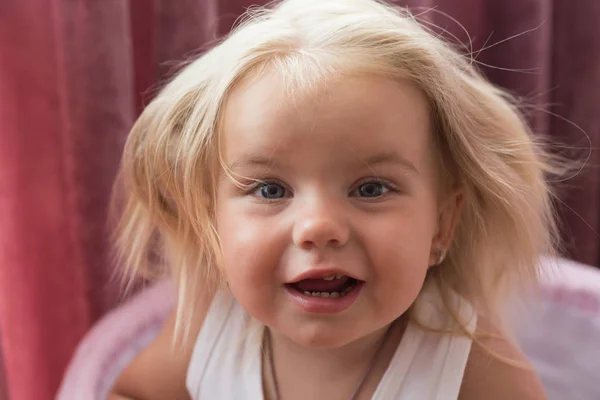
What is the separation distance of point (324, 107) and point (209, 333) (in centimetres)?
38

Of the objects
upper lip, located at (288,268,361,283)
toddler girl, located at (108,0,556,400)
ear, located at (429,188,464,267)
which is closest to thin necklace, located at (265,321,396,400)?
toddler girl, located at (108,0,556,400)

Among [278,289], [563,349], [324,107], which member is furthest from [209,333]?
[563,349]

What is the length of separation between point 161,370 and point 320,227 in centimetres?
39

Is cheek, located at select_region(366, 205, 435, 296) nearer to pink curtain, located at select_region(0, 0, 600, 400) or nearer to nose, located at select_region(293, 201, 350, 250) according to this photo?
nose, located at select_region(293, 201, 350, 250)

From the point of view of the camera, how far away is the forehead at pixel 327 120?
0.60 meters

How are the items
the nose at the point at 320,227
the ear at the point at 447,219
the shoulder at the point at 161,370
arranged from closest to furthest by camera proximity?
the nose at the point at 320,227, the ear at the point at 447,219, the shoulder at the point at 161,370

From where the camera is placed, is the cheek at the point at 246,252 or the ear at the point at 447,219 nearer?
the cheek at the point at 246,252

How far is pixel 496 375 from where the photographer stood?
31.4 inches

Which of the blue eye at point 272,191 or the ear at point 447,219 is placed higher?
the blue eye at point 272,191

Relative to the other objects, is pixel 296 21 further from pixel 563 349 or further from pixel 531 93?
pixel 563 349

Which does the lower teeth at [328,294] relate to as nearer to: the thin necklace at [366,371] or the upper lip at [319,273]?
the upper lip at [319,273]

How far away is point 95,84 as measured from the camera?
91 centimetres

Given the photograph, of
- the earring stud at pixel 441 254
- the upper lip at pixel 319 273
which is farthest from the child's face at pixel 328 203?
the earring stud at pixel 441 254

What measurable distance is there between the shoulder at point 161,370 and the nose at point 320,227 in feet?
1.05
